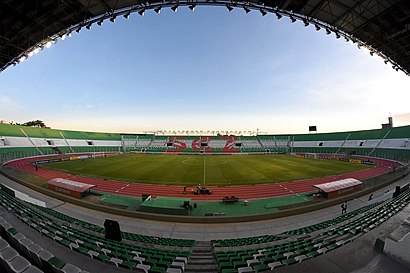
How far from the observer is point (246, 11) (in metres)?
9.82

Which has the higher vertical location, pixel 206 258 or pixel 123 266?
pixel 123 266

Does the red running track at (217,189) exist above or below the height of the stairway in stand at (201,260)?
below

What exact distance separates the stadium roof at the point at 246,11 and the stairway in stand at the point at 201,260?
471 inches

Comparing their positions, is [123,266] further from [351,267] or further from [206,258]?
[351,267]

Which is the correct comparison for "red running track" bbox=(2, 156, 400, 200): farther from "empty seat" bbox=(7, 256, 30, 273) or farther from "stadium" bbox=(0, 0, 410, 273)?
"empty seat" bbox=(7, 256, 30, 273)

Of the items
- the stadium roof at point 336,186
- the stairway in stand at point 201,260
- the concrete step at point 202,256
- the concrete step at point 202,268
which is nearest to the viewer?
the concrete step at point 202,268

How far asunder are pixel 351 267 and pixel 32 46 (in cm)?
1800

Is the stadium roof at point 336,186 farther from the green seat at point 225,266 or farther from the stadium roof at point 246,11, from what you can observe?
the green seat at point 225,266

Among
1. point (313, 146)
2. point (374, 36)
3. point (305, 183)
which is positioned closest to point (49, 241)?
point (374, 36)

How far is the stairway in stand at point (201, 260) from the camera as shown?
563cm

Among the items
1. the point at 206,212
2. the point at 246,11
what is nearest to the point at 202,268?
the point at 206,212

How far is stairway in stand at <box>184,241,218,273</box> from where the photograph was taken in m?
5.63

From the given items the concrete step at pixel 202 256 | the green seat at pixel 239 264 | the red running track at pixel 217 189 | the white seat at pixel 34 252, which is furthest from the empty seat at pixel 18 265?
the red running track at pixel 217 189

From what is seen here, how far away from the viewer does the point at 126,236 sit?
31.5 ft
